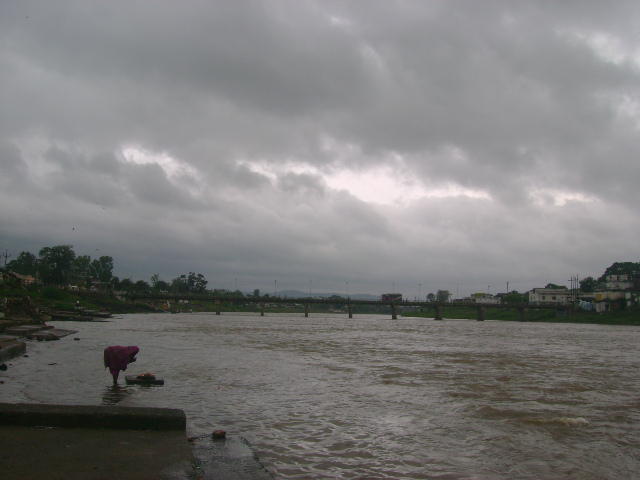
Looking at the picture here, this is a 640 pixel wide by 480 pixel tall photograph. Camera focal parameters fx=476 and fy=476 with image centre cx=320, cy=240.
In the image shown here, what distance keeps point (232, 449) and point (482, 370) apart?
15.9 m

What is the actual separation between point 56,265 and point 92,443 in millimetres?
166593

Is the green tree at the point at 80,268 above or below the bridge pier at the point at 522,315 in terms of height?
above

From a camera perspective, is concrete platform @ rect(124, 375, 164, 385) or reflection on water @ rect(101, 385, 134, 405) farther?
concrete platform @ rect(124, 375, 164, 385)

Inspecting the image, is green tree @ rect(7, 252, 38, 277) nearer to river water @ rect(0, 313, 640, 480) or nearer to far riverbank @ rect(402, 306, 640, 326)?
far riverbank @ rect(402, 306, 640, 326)

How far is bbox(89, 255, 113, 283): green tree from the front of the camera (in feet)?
620

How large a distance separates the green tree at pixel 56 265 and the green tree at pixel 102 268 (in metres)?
33.0

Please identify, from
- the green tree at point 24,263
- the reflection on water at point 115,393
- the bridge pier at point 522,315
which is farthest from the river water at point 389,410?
the green tree at point 24,263

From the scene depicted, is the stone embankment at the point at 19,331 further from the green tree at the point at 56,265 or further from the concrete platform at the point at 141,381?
the green tree at the point at 56,265

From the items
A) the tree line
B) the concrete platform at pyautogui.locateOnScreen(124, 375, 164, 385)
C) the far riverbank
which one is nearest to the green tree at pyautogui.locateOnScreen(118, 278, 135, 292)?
the tree line

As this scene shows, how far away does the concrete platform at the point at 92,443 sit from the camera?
17.8 ft

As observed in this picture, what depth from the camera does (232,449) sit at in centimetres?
742

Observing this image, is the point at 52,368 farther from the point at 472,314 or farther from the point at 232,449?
the point at 472,314

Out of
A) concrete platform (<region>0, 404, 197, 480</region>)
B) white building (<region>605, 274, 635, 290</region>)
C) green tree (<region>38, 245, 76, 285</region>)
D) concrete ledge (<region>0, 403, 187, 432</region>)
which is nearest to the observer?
concrete platform (<region>0, 404, 197, 480</region>)

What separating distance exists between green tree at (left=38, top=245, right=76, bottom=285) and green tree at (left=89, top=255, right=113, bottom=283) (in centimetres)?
3302
